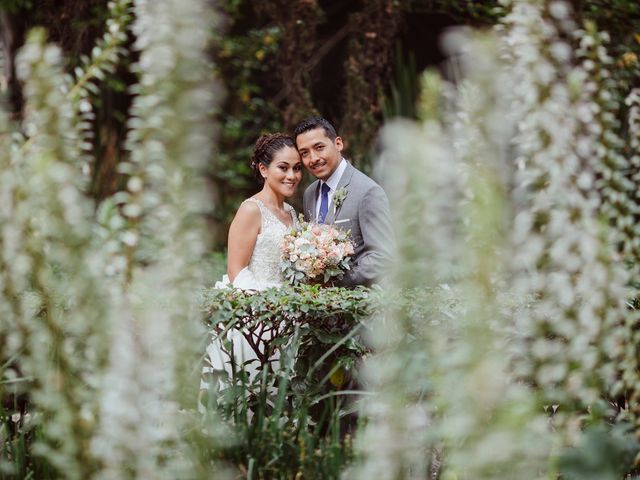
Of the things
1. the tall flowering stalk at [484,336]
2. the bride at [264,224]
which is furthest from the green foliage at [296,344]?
the tall flowering stalk at [484,336]

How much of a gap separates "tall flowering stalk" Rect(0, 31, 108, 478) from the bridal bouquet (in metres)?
1.90

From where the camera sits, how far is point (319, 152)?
4.69 meters

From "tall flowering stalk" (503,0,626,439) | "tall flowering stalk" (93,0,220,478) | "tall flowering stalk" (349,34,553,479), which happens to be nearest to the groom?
"tall flowering stalk" (503,0,626,439)

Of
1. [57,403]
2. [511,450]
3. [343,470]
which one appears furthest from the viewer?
[343,470]

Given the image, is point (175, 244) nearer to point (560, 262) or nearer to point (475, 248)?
point (475, 248)

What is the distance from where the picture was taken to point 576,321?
2537 mm

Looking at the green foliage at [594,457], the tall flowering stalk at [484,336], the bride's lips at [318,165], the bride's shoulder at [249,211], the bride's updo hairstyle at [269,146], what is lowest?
the green foliage at [594,457]

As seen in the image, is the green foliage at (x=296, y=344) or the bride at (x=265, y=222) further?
the bride at (x=265, y=222)

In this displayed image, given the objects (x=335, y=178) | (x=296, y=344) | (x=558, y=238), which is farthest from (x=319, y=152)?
(x=558, y=238)

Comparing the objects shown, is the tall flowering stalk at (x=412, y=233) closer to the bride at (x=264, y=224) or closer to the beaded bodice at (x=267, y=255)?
the bride at (x=264, y=224)

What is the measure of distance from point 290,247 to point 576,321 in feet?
6.33

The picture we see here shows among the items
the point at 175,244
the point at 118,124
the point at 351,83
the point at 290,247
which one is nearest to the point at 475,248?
the point at 175,244

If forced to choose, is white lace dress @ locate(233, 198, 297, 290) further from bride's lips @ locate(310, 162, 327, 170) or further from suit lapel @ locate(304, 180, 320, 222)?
bride's lips @ locate(310, 162, 327, 170)

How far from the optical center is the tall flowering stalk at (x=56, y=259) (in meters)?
1.98
